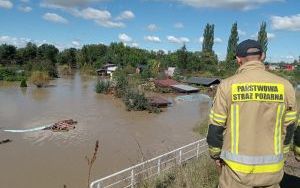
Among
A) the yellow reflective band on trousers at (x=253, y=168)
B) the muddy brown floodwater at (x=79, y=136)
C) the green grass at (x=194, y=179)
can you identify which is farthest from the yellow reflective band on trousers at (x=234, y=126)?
the muddy brown floodwater at (x=79, y=136)

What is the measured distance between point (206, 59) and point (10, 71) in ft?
A: 103

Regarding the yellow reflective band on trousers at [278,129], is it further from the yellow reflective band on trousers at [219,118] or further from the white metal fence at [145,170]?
the white metal fence at [145,170]

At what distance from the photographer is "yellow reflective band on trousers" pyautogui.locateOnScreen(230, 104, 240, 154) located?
289 centimetres

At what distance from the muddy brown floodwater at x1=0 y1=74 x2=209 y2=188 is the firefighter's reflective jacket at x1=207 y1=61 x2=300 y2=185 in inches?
123

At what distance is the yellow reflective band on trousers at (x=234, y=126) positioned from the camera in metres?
2.89

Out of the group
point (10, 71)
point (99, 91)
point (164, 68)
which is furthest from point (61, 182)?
point (164, 68)

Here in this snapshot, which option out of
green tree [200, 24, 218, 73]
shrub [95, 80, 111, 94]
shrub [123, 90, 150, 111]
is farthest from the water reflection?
green tree [200, 24, 218, 73]

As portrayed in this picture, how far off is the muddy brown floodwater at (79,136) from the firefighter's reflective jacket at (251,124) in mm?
3128

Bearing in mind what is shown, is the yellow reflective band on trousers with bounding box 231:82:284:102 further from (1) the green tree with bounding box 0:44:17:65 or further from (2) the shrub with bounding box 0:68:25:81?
(1) the green tree with bounding box 0:44:17:65

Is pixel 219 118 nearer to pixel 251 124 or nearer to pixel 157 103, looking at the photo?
pixel 251 124

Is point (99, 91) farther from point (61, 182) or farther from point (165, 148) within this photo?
point (61, 182)

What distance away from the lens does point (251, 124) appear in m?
2.86

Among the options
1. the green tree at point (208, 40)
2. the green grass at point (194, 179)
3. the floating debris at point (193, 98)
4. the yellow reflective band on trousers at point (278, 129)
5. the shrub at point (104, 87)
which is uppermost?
the green tree at point (208, 40)

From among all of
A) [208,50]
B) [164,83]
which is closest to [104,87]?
[164,83]
